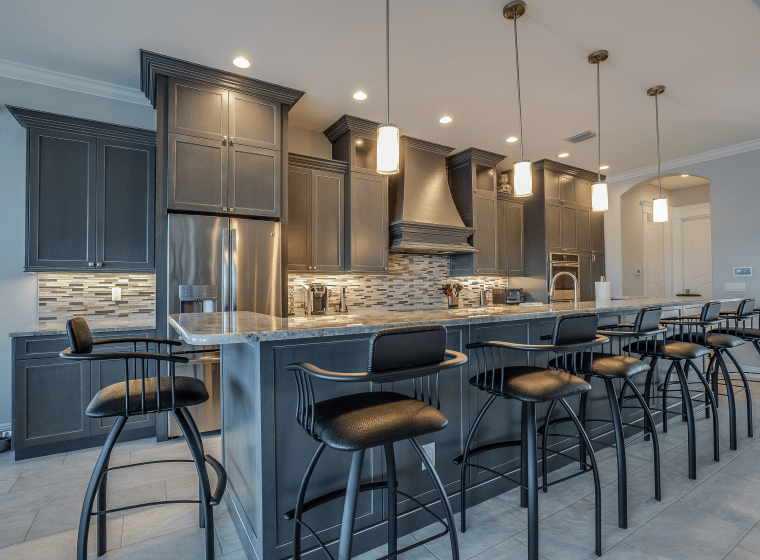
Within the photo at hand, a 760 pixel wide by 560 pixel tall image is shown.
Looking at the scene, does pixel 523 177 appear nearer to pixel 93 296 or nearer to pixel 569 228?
pixel 93 296

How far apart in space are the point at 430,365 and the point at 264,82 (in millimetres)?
2963

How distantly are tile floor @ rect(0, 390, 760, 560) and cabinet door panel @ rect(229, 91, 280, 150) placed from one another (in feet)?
7.99

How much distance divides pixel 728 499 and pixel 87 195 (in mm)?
4443

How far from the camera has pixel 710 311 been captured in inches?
108

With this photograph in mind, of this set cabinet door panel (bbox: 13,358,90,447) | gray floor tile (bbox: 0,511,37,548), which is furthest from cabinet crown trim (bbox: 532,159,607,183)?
gray floor tile (bbox: 0,511,37,548)

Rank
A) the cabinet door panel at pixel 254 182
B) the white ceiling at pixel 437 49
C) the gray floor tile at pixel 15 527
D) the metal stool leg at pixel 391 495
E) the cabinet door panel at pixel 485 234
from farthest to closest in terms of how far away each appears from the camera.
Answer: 1. the cabinet door panel at pixel 485 234
2. the cabinet door panel at pixel 254 182
3. the white ceiling at pixel 437 49
4. the gray floor tile at pixel 15 527
5. the metal stool leg at pixel 391 495

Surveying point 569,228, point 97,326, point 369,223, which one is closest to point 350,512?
point 97,326

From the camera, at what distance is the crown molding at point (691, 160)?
4877 millimetres

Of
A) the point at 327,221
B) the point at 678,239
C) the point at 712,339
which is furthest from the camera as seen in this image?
the point at 678,239

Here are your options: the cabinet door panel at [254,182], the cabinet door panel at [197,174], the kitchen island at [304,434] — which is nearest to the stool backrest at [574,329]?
the kitchen island at [304,434]

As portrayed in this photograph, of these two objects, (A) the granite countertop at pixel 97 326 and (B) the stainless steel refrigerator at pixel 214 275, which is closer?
(A) the granite countertop at pixel 97 326

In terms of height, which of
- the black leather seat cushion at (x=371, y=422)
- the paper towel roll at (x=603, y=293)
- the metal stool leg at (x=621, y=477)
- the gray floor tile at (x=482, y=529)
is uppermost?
the paper towel roll at (x=603, y=293)

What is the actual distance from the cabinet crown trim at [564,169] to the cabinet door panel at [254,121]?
11.9ft

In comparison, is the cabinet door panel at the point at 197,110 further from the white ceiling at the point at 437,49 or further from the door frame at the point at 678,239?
the door frame at the point at 678,239
